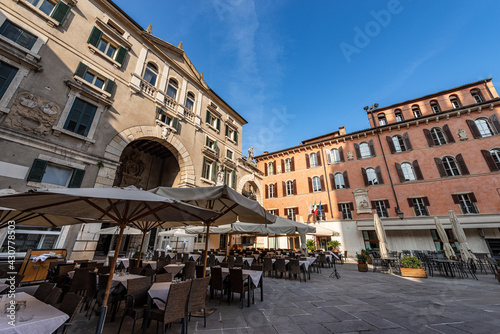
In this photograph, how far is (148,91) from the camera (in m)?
12.3

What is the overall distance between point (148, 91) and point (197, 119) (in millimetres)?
3688

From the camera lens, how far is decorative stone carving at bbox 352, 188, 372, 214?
61.4ft

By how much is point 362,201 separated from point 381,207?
5.32 ft

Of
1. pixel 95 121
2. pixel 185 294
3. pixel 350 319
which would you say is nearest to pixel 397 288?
pixel 350 319

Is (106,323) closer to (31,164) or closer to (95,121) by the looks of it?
(31,164)

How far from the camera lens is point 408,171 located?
18484 mm

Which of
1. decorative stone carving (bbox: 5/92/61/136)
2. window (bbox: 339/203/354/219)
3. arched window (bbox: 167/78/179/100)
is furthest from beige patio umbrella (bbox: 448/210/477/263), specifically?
decorative stone carving (bbox: 5/92/61/136)

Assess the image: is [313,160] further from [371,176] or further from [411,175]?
[411,175]

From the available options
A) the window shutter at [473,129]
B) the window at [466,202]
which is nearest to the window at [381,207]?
the window at [466,202]

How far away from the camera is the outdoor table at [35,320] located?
6.19ft

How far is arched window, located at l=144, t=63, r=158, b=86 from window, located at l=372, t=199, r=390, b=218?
21343 mm

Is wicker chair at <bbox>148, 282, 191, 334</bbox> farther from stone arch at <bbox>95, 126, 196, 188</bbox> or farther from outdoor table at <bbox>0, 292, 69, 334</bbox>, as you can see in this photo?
stone arch at <bbox>95, 126, 196, 188</bbox>

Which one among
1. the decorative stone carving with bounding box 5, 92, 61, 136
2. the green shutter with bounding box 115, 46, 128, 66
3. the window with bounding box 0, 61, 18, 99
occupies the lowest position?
the decorative stone carving with bounding box 5, 92, 61, 136

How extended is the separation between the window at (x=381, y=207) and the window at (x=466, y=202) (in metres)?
4.77
